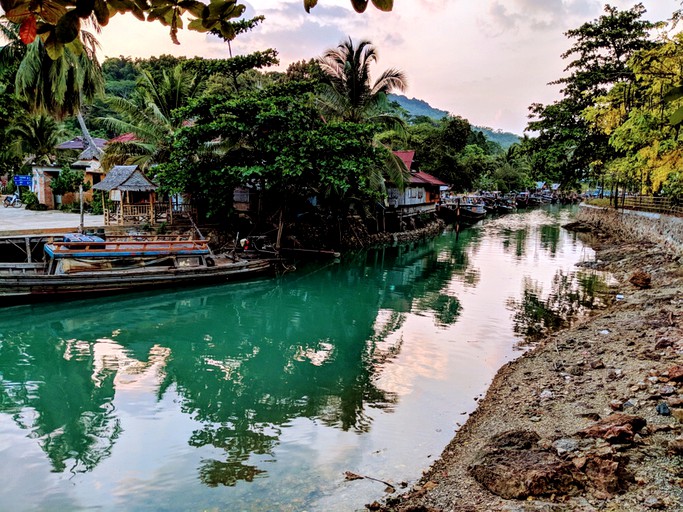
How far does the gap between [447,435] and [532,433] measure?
1746 millimetres

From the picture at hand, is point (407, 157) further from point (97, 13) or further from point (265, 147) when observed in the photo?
point (97, 13)

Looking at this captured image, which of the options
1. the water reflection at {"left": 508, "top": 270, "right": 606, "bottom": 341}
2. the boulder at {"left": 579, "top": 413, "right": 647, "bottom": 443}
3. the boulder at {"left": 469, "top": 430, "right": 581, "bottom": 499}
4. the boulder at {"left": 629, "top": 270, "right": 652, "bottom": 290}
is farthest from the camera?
the boulder at {"left": 629, "top": 270, "right": 652, "bottom": 290}

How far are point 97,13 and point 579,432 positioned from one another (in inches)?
250

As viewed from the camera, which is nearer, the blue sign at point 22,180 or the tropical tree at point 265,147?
the tropical tree at point 265,147

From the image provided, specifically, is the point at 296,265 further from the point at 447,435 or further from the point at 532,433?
the point at 532,433

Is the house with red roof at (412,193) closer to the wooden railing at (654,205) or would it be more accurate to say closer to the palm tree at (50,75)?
the wooden railing at (654,205)

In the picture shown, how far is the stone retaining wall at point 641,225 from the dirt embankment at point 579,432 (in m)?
11.3

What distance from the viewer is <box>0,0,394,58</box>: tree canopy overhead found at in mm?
1825

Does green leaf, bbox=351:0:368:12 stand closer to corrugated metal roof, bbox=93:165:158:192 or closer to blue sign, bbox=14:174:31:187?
corrugated metal roof, bbox=93:165:158:192

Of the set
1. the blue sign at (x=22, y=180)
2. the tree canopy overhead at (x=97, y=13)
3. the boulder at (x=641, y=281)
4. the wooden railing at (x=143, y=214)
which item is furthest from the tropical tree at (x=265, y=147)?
the tree canopy overhead at (x=97, y=13)

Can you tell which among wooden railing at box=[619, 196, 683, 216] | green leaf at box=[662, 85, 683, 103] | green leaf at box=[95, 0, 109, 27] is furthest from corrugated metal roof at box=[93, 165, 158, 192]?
wooden railing at box=[619, 196, 683, 216]

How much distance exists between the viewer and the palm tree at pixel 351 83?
24891 mm

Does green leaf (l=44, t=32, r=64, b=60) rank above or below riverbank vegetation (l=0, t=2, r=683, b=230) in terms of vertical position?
below

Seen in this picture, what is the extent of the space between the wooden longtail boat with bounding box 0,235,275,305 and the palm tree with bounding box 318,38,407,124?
36.6 ft
